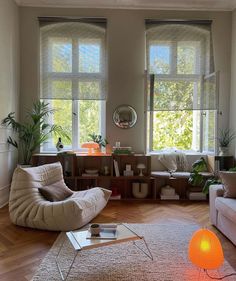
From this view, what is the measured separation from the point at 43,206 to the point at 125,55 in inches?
127

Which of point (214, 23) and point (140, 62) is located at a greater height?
point (214, 23)

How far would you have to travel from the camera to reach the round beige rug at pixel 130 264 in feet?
7.25

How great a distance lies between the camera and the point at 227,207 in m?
2.90

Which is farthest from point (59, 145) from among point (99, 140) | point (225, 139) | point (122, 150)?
point (225, 139)

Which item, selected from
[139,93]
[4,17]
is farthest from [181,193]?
[4,17]

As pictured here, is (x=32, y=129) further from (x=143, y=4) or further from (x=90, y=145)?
(x=143, y=4)

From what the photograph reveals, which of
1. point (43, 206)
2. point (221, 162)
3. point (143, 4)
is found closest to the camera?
point (43, 206)

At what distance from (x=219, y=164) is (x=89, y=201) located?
8.44 ft

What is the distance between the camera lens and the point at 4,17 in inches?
168

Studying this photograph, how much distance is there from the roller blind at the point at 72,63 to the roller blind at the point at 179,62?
3.19 ft

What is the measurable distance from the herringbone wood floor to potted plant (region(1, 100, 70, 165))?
3.68ft

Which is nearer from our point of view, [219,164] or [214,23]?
[219,164]

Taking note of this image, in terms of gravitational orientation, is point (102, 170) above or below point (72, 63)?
below

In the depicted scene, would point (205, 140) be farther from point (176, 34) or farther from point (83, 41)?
point (83, 41)
